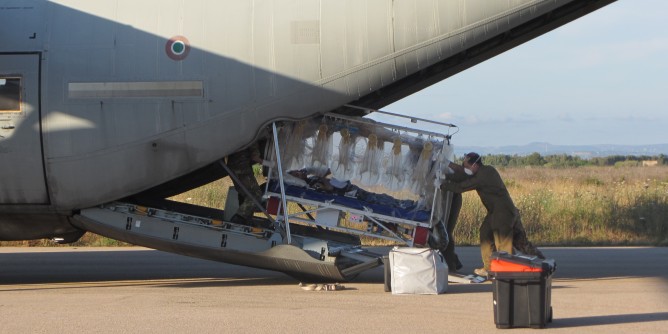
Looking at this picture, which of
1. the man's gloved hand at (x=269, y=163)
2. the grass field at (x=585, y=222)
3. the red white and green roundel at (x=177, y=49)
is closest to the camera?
the red white and green roundel at (x=177, y=49)

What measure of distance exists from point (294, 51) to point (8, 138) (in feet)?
13.2

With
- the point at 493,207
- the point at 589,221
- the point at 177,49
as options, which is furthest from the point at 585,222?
the point at 177,49

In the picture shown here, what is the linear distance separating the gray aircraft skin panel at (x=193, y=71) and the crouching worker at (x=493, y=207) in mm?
1756

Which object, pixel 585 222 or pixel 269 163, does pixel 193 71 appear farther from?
pixel 585 222

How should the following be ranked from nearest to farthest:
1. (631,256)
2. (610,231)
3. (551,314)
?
(551,314), (631,256), (610,231)

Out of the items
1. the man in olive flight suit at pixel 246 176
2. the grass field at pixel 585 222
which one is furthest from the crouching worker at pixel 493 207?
the grass field at pixel 585 222

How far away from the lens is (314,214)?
45.0ft

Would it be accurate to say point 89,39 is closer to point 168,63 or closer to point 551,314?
point 168,63

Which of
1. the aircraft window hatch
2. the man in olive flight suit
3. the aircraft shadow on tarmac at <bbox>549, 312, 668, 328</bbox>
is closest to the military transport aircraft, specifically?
the aircraft window hatch

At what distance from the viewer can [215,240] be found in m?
13.1

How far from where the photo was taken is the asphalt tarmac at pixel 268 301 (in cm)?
1012

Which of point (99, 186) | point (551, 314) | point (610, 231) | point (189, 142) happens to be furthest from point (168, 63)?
point (610, 231)

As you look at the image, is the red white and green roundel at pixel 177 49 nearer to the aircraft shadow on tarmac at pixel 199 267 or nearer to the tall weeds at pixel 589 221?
the aircraft shadow on tarmac at pixel 199 267

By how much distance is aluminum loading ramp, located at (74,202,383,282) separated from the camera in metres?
12.9
